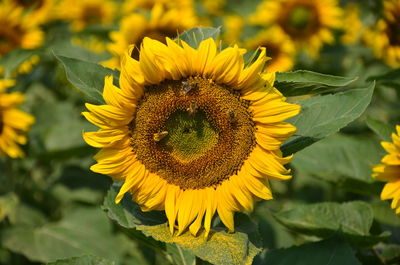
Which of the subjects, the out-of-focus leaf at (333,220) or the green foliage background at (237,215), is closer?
the green foliage background at (237,215)

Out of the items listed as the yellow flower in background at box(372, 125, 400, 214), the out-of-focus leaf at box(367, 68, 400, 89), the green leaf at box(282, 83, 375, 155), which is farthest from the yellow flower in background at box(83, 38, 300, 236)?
the out-of-focus leaf at box(367, 68, 400, 89)

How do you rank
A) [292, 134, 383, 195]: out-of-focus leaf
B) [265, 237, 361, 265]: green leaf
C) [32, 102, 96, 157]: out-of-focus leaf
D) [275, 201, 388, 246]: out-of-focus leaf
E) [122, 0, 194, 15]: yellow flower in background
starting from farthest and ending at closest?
[122, 0, 194, 15]: yellow flower in background
[32, 102, 96, 157]: out-of-focus leaf
[292, 134, 383, 195]: out-of-focus leaf
[275, 201, 388, 246]: out-of-focus leaf
[265, 237, 361, 265]: green leaf

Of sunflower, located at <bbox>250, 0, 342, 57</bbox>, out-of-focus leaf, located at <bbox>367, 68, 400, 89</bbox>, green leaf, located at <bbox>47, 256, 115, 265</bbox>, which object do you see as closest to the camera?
green leaf, located at <bbox>47, 256, 115, 265</bbox>

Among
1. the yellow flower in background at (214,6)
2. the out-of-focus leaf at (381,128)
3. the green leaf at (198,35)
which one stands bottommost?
the yellow flower in background at (214,6)

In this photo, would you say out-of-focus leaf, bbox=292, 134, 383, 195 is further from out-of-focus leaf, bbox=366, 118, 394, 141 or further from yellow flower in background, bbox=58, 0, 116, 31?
yellow flower in background, bbox=58, 0, 116, 31

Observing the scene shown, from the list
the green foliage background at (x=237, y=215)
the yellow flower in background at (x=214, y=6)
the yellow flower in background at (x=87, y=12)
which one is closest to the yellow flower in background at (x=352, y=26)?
the green foliage background at (x=237, y=215)

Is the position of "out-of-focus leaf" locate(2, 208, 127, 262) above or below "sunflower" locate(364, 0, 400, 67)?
below

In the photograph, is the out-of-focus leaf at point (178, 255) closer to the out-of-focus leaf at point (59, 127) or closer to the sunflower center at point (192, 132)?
the sunflower center at point (192, 132)

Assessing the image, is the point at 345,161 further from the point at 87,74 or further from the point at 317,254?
the point at 87,74
